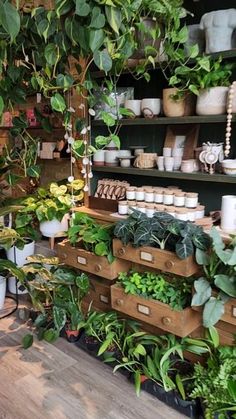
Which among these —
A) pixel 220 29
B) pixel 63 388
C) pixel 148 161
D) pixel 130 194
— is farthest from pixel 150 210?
pixel 63 388

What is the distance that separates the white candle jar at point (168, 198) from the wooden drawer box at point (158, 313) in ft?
1.81

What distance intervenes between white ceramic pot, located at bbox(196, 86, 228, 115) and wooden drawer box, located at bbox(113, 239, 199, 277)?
748 millimetres

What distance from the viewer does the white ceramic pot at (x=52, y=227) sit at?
2.63m

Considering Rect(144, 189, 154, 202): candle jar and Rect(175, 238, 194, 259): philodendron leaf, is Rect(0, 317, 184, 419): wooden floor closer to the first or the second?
Rect(175, 238, 194, 259): philodendron leaf

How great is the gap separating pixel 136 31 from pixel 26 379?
199 centimetres

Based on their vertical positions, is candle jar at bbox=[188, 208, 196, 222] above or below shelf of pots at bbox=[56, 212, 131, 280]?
above

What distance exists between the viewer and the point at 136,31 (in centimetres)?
176

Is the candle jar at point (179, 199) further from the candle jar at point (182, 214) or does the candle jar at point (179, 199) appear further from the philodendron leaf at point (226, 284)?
the philodendron leaf at point (226, 284)

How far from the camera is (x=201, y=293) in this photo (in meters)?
1.56

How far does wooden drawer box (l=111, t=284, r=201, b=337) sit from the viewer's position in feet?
5.39

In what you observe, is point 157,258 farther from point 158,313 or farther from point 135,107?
point 135,107

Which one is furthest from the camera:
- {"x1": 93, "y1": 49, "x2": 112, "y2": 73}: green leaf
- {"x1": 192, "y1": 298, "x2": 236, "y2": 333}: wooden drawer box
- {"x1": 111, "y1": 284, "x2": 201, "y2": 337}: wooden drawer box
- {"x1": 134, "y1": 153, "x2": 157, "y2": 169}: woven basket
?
{"x1": 134, "y1": 153, "x2": 157, "y2": 169}: woven basket

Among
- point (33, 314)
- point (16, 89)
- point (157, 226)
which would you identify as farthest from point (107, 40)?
point (33, 314)

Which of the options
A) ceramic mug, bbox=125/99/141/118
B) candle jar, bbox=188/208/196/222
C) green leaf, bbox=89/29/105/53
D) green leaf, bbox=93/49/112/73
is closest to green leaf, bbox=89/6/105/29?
green leaf, bbox=89/29/105/53
